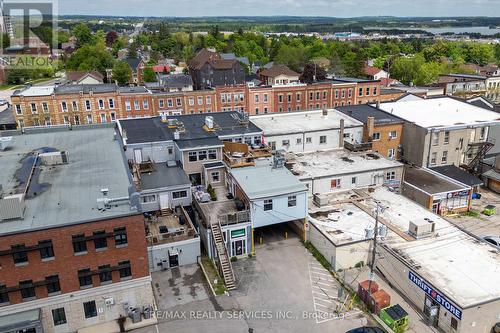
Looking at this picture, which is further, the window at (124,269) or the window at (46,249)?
the window at (124,269)

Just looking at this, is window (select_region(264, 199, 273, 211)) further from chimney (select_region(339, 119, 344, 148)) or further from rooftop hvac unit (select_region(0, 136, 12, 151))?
rooftop hvac unit (select_region(0, 136, 12, 151))

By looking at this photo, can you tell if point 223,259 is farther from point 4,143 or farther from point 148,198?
point 4,143

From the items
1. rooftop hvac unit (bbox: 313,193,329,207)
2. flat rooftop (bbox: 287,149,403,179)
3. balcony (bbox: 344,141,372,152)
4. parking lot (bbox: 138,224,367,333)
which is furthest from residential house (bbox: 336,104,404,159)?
parking lot (bbox: 138,224,367,333)

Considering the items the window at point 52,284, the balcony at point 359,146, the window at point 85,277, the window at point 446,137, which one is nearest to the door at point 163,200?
the window at point 85,277

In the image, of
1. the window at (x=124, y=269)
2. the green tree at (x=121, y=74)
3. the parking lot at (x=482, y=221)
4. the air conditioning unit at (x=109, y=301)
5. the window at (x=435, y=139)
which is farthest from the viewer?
the green tree at (x=121, y=74)

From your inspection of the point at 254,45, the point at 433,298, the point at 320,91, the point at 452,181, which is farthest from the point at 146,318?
the point at 254,45

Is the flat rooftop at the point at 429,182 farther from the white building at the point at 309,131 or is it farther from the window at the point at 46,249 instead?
the window at the point at 46,249

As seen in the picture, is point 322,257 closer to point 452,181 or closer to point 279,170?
point 279,170
